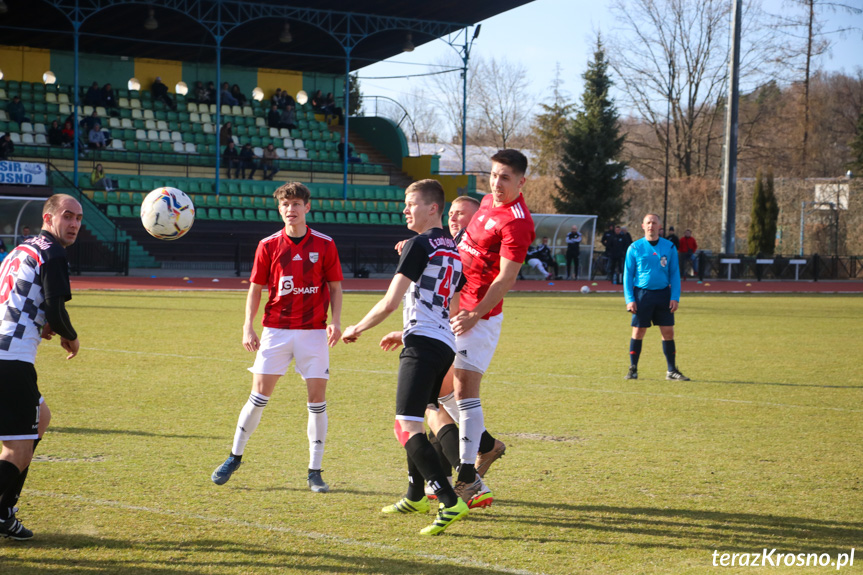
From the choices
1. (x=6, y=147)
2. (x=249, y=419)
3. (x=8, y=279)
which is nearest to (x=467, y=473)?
(x=249, y=419)

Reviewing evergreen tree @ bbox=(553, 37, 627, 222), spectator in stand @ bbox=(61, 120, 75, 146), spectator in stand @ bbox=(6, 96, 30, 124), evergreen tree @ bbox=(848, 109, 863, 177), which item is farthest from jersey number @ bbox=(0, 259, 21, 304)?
evergreen tree @ bbox=(848, 109, 863, 177)

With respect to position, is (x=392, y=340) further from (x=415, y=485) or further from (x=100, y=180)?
(x=100, y=180)

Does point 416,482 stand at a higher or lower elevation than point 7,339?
lower

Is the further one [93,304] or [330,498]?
[93,304]

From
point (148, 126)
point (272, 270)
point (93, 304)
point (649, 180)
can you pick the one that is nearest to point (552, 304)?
point (93, 304)

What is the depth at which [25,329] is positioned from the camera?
446 cm

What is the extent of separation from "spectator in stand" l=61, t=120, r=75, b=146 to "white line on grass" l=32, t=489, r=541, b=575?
30521mm

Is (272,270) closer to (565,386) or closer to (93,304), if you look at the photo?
(565,386)

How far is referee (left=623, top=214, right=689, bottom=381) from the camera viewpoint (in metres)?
10.5

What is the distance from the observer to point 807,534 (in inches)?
188

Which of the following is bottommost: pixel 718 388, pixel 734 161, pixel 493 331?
pixel 718 388

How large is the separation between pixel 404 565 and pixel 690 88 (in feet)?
186

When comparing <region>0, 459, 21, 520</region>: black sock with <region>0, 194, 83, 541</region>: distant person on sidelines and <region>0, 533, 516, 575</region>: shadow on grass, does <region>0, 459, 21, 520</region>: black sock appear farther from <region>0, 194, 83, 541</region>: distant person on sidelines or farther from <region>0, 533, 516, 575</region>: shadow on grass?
<region>0, 533, 516, 575</region>: shadow on grass

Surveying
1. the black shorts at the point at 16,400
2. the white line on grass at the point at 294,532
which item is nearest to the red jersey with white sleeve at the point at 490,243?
the white line on grass at the point at 294,532
